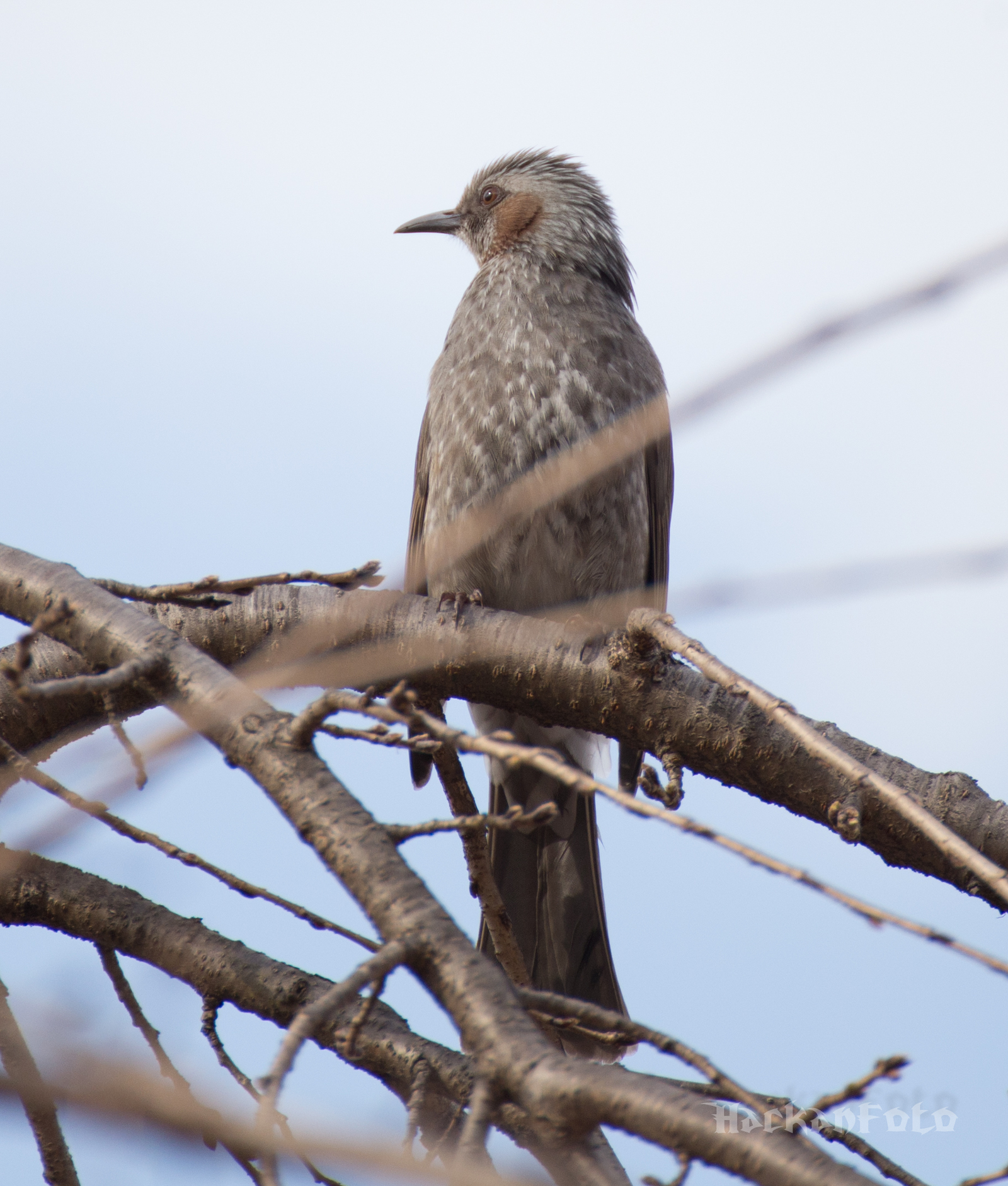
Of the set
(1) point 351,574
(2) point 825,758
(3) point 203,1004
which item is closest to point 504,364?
(1) point 351,574

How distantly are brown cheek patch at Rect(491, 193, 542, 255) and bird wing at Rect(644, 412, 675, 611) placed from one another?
137 centimetres

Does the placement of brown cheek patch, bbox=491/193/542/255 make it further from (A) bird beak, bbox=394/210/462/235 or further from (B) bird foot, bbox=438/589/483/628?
(B) bird foot, bbox=438/589/483/628

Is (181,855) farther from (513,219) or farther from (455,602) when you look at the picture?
(513,219)

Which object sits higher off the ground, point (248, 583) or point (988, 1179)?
point (248, 583)

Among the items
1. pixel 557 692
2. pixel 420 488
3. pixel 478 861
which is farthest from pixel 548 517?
pixel 478 861

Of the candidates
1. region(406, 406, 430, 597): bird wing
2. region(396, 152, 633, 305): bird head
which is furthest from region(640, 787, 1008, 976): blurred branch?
region(396, 152, 633, 305): bird head

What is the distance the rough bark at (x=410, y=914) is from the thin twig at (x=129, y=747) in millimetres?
74

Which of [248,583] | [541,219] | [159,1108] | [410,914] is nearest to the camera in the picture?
[159,1108]

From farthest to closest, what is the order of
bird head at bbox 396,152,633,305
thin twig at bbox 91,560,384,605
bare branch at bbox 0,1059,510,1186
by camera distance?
1. bird head at bbox 396,152,633,305
2. thin twig at bbox 91,560,384,605
3. bare branch at bbox 0,1059,510,1186

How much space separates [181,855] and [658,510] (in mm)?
3064

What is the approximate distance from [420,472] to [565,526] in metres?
0.78

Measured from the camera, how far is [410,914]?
4.69 ft

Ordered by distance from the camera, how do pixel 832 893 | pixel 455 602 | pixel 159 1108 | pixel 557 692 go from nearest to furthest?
pixel 159 1108, pixel 832 893, pixel 557 692, pixel 455 602

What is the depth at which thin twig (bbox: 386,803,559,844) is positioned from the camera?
1427 mm
